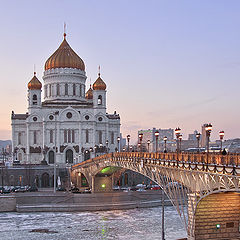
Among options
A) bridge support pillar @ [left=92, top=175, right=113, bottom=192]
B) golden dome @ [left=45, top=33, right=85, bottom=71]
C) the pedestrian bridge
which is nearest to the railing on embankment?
the pedestrian bridge

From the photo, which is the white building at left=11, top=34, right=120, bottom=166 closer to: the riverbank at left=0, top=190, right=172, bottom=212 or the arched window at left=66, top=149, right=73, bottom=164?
the arched window at left=66, top=149, right=73, bottom=164

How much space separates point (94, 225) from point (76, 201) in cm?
1617

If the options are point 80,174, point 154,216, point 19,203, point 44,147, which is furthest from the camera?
point 44,147

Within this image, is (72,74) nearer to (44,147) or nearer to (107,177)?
(44,147)

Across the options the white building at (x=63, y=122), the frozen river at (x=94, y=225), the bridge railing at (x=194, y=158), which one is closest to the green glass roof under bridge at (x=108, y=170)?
the frozen river at (x=94, y=225)

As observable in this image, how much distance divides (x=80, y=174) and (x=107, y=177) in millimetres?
11453

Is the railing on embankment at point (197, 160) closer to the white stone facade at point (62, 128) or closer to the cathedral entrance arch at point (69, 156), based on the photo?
the white stone facade at point (62, 128)

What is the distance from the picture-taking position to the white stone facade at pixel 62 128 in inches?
3821

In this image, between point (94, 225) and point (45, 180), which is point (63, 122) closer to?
point (45, 180)

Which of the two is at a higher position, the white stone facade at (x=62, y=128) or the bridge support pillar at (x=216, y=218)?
the white stone facade at (x=62, y=128)

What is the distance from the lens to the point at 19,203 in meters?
67.4

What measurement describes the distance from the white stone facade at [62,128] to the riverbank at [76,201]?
2402 centimetres

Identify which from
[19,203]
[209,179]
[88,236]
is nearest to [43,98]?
[19,203]

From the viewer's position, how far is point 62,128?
321ft
